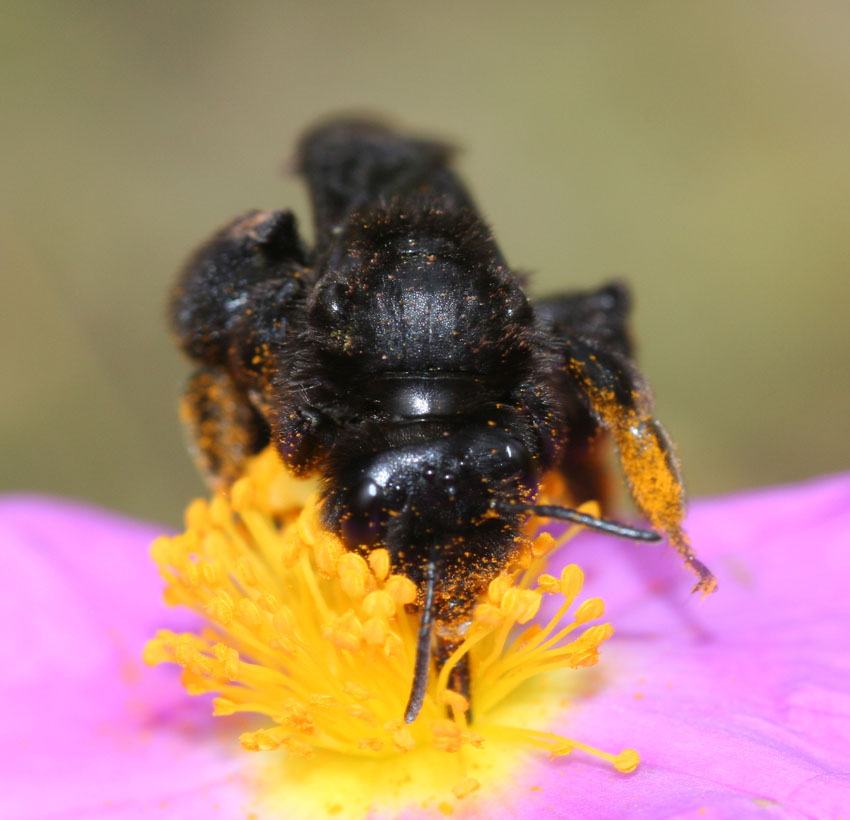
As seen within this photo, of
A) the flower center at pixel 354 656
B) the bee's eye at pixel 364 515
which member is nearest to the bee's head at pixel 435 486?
the bee's eye at pixel 364 515

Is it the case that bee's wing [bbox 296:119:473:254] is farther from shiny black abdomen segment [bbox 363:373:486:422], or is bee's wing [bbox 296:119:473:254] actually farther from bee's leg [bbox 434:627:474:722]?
bee's leg [bbox 434:627:474:722]

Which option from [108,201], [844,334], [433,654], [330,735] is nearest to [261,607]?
[330,735]

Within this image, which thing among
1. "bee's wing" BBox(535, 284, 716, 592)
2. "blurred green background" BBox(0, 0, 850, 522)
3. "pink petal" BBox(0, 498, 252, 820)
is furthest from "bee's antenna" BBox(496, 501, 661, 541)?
"blurred green background" BBox(0, 0, 850, 522)

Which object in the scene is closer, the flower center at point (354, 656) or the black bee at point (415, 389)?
the black bee at point (415, 389)

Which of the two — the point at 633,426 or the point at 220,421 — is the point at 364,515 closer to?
the point at 633,426

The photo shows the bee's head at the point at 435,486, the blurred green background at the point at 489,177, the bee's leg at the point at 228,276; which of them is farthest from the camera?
the blurred green background at the point at 489,177

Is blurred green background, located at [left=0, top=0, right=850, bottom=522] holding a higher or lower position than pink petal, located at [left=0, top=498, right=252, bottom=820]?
higher

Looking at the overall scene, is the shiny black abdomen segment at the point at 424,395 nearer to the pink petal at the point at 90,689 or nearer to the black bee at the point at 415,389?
the black bee at the point at 415,389

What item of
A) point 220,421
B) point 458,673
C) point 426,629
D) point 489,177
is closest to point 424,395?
point 426,629
